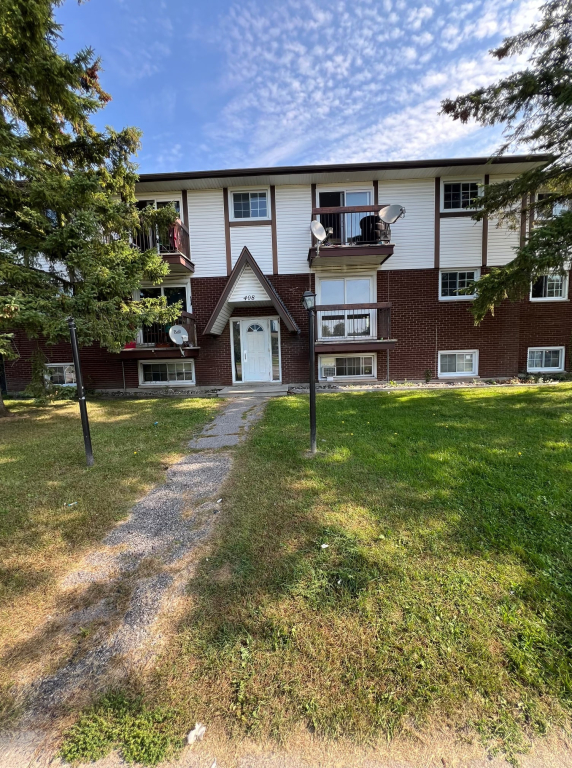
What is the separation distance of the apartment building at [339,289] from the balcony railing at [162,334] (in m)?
0.04

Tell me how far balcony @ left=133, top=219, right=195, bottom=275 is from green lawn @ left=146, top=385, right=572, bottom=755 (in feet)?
27.8

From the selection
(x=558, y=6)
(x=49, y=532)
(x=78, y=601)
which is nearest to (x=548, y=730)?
(x=78, y=601)

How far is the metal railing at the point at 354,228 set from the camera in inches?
419

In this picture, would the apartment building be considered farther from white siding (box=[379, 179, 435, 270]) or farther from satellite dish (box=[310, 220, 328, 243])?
satellite dish (box=[310, 220, 328, 243])

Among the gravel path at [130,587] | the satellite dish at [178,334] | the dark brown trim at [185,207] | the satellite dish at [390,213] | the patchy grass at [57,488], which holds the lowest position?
the gravel path at [130,587]

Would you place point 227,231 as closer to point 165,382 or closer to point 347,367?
point 165,382

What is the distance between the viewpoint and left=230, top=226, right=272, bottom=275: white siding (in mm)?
11336

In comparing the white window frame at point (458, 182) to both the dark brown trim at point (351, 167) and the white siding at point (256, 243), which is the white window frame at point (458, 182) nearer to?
the dark brown trim at point (351, 167)

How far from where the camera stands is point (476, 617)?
200cm

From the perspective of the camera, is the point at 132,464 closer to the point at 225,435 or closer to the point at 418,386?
the point at 225,435

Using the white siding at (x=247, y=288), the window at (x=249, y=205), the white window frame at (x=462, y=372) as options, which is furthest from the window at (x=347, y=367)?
the window at (x=249, y=205)

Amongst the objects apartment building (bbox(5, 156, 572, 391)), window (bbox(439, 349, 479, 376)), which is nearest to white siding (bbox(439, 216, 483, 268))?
apartment building (bbox(5, 156, 572, 391))

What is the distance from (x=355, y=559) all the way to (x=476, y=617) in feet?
2.70

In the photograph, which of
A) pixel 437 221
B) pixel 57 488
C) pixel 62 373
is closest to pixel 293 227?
pixel 437 221
